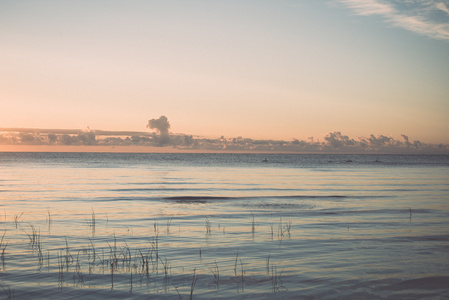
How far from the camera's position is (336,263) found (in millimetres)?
15078

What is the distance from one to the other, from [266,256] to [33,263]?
8.83 m

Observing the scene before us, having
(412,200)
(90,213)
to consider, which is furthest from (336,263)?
(412,200)

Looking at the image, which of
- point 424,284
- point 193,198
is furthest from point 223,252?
point 193,198

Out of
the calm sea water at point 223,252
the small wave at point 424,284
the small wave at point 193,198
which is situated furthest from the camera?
the small wave at point 193,198

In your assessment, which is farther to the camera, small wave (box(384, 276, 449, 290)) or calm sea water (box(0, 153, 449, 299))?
small wave (box(384, 276, 449, 290))

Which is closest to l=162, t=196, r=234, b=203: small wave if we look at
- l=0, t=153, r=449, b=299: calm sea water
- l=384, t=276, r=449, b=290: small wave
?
l=0, t=153, r=449, b=299: calm sea water

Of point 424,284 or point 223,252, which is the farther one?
point 223,252

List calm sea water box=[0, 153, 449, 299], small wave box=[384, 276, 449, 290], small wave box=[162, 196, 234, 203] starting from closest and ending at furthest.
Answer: calm sea water box=[0, 153, 449, 299] → small wave box=[384, 276, 449, 290] → small wave box=[162, 196, 234, 203]

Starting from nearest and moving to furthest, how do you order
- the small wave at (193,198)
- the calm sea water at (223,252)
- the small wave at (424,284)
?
the calm sea water at (223,252)
the small wave at (424,284)
the small wave at (193,198)

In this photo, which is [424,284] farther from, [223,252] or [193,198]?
[193,198]

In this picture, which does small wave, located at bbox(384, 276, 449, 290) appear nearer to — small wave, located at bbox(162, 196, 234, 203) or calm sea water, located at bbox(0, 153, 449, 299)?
calm sea water, located at bbox(0, 153, 449, 299)

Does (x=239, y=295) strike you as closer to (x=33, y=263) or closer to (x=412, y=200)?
(x=33, y=263)

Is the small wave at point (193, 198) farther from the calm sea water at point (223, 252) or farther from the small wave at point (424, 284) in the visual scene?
the small wave at point (424, 284)

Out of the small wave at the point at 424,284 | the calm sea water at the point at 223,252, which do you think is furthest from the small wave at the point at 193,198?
the small wave at the point at 424,284
